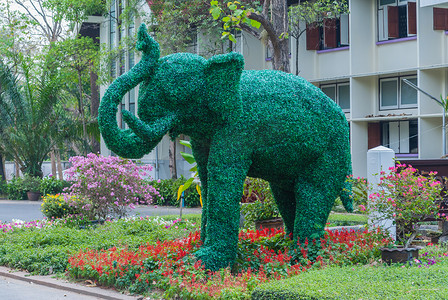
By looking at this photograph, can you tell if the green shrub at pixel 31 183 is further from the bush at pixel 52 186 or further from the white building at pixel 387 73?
the white building at pixel 387 73

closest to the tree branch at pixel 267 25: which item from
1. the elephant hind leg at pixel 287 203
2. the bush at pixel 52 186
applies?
the elephant hind leg at pixel 287 203

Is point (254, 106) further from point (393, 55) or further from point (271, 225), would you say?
point (393, 55)

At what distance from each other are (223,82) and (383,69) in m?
16.2

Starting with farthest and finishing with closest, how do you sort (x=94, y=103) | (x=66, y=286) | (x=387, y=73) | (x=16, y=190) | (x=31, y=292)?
(x=94, y=103) → (x=16, y=190) → (x=387, y=73) → (x=66, y=286) → (x=31, y=292)

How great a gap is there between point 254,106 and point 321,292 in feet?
9.73

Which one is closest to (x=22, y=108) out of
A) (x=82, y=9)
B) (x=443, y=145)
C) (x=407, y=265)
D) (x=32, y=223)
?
(x=82, y=9)

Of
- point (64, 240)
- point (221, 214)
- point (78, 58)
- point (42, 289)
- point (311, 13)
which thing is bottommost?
point (42, 289)

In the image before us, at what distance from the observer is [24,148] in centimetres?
2886

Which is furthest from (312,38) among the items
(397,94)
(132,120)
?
A: (132,120)

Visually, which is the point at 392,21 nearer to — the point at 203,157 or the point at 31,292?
the point at 203,157

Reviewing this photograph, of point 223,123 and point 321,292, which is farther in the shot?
point 223,123

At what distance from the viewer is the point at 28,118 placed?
28.2 m

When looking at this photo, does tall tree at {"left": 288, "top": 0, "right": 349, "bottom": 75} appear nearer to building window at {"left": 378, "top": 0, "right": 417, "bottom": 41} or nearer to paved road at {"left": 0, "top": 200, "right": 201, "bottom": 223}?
building window at {"left": 378, "top": 0, "right": 417, "bottom": 41}

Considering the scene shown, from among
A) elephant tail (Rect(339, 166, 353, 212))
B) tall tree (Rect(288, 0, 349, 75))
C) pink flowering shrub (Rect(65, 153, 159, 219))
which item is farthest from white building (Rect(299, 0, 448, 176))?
elephant tail (Rect(339, 166, 353, 212))
